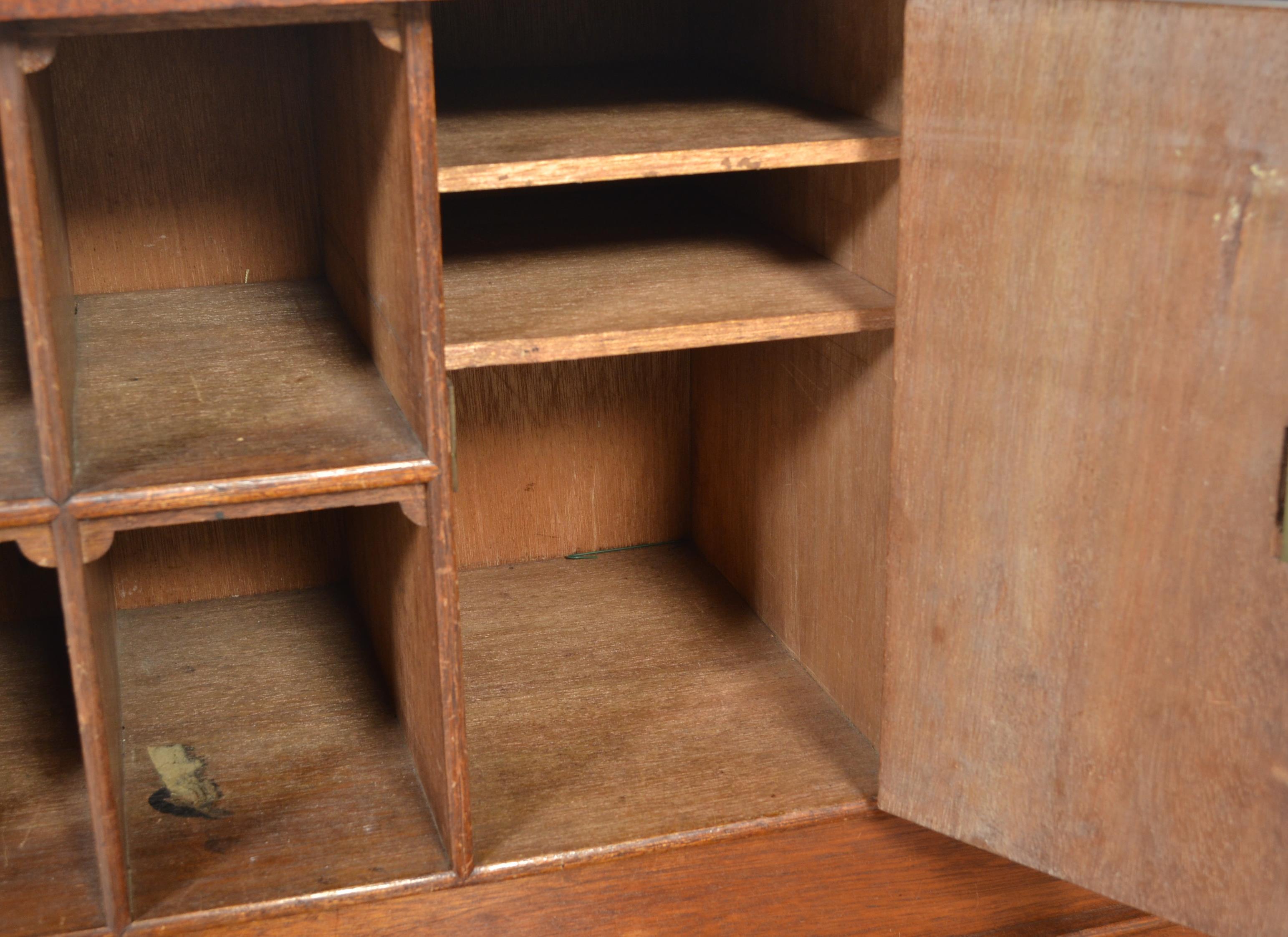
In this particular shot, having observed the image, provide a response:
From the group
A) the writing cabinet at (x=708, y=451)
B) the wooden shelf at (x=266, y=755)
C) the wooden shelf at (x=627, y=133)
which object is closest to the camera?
the writing cabinet at (x=708, y=451)

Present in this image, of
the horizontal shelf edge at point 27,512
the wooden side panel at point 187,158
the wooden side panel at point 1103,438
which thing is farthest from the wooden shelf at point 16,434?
the wooden side panel at point 1103,438

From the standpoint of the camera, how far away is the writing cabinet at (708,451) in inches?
42.9

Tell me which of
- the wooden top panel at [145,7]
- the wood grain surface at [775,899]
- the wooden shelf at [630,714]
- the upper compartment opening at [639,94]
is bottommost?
the wood grain surface at [775,899]

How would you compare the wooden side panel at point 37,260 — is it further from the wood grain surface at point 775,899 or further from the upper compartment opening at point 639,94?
the wood grain surface at point 775,899

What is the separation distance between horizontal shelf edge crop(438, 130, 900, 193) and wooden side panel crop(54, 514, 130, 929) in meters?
0.43

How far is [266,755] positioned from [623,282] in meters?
0.64

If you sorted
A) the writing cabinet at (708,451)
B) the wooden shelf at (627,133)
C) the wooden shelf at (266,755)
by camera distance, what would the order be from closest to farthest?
1. the writing cabinet at (708,451)
2. the wooden shelf at (627,133)
3. the wooden shelf at (266,755)

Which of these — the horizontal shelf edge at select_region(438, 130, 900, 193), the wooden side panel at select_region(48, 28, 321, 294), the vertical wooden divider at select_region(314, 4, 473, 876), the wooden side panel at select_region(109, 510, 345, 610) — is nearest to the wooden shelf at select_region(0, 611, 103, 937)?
the wooden side panel at select_region(109, 510, 345, 610)

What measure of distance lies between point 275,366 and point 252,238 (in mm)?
411

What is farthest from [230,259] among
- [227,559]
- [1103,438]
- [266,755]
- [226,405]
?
[1103,438]

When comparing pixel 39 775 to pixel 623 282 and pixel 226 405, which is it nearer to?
pixel 226 405

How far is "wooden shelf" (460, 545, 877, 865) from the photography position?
1413 millimetres

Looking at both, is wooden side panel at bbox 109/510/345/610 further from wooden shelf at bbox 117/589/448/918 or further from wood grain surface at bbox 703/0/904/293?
wood grain surface at bbox 703/0/904/293

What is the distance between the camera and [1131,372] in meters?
1.11
